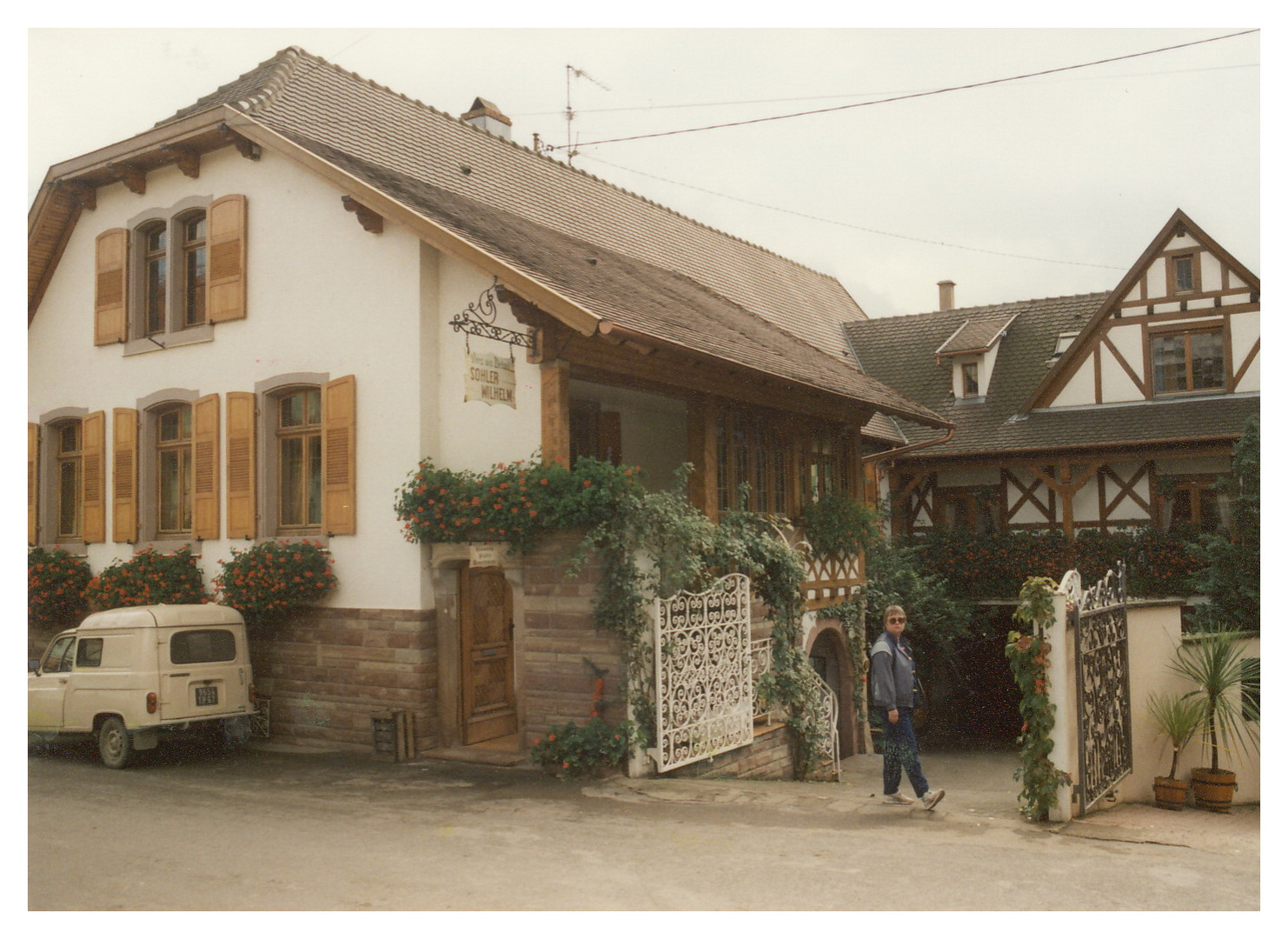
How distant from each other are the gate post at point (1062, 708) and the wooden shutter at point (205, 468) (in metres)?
8.42

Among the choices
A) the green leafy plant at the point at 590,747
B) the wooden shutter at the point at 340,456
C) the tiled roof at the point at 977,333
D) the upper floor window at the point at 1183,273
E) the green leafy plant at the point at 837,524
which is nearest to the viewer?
the green leafy plant at the point at 590,747

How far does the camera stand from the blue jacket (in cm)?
881

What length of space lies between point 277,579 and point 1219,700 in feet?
28.0

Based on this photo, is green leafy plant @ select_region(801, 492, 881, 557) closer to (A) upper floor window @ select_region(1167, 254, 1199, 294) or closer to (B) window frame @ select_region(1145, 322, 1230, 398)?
(B) window frame @ select_region(1145, 322, 1230, 398)

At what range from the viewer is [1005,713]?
2195 cm

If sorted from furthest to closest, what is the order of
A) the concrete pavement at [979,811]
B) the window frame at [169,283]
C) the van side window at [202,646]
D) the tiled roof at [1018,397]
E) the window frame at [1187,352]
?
the tiled roof at [1018,397], the window frame at [1187,352], the window frame at [169,283], the van side window at [202,646], the concrete pavement at [979,811]

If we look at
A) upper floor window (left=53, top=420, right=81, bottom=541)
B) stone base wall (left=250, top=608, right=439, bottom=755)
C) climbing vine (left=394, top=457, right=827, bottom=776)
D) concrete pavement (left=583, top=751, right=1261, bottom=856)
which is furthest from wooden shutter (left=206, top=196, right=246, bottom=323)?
concrete pavement (left=583, top=751, right=1261, bottom=856)

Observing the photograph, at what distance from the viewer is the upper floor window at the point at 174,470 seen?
42.3 feet

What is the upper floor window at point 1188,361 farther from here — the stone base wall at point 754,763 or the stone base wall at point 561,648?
the stone base wall at point 561,648

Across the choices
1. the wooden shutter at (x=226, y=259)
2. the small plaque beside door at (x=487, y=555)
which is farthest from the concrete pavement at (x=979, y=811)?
the wooden shutter at (x=226, y=259)

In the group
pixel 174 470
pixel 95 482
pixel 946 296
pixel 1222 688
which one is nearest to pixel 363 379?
pixel 174 470

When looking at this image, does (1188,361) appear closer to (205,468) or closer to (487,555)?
(487,555)

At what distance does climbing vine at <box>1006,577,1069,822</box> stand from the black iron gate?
255mm

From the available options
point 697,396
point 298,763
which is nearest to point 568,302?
point 697,396
